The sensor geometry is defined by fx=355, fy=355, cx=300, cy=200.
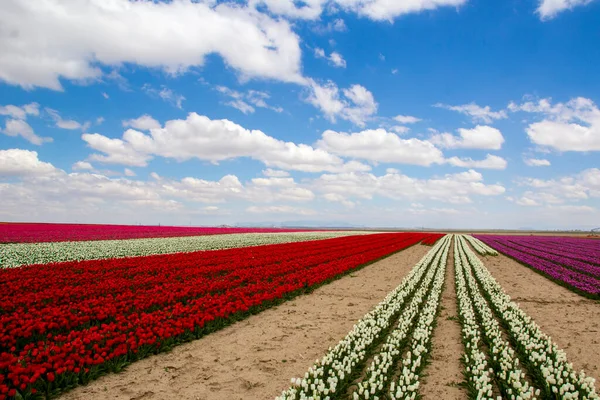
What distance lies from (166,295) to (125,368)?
4589mm

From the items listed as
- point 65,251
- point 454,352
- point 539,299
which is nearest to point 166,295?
point 454,352

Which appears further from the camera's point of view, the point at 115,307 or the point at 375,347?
the point at 115,307

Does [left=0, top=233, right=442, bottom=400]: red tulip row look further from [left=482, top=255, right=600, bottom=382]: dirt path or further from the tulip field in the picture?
[left=482, top=255, right=600, bottom=382]: dirt path

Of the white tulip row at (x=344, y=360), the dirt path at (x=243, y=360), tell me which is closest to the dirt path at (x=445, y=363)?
the white tulip row at (x=344, y=360)

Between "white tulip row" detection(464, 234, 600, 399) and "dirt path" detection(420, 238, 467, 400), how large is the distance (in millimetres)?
1339

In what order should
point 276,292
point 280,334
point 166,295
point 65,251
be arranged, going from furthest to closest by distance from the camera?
1. point 65,251
2. point 276,292
3. point 166,295
4. point 280,334

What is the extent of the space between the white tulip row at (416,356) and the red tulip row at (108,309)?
519 cm

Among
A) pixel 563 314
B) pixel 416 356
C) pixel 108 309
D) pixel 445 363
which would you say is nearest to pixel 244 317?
pixel 108 309

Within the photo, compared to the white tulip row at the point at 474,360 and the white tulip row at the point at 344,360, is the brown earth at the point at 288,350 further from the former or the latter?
the white tulip row at the point at 344,360

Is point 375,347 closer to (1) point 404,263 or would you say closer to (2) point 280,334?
(2) point 280,334

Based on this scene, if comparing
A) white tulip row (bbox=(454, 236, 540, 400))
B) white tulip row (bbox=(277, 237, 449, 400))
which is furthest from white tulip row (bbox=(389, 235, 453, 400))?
white tulip row (bbox=(454, 236, 540, 400))

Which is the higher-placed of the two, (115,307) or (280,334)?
(115,307)

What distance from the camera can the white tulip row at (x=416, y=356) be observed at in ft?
18.8

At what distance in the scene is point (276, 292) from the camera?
523 inches
